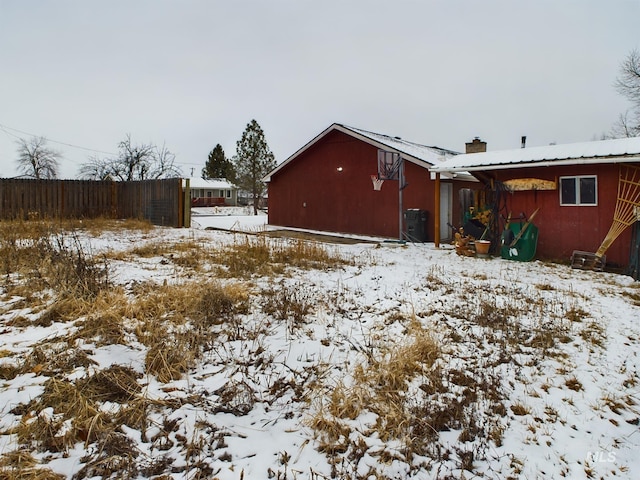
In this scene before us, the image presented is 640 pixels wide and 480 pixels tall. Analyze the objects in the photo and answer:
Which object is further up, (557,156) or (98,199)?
(557,156)

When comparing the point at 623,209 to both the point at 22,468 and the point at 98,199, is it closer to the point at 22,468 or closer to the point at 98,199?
the point at 22,468

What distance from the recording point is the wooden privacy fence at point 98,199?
15.3 meters

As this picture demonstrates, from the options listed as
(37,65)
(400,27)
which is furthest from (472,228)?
(37,65)

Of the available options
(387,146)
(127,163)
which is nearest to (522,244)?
(387,146)

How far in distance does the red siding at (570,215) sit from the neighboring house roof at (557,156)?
414mm

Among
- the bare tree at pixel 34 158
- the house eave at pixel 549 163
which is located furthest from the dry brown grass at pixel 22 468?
the bare tree at pixel 34 158

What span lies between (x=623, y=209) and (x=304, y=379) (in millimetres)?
9059

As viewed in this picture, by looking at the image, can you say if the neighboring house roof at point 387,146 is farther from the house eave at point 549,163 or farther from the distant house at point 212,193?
the distant house at point 212,193

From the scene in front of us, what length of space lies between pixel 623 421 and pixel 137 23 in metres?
16.2

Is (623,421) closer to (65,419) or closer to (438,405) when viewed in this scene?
(438,405)

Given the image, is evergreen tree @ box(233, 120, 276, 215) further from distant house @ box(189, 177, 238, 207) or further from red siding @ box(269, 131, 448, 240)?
red siding @ box(269, 131, 448, 240)

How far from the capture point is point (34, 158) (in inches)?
1681

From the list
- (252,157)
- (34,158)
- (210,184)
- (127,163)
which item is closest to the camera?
(127,163)

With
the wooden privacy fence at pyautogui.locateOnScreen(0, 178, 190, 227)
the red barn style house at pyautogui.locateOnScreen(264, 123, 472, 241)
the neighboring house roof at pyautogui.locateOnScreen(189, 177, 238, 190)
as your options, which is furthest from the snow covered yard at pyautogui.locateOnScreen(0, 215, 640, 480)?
the neighboring house roof at pyautogui.locateOnScreen(189, 177, 238, 190)
